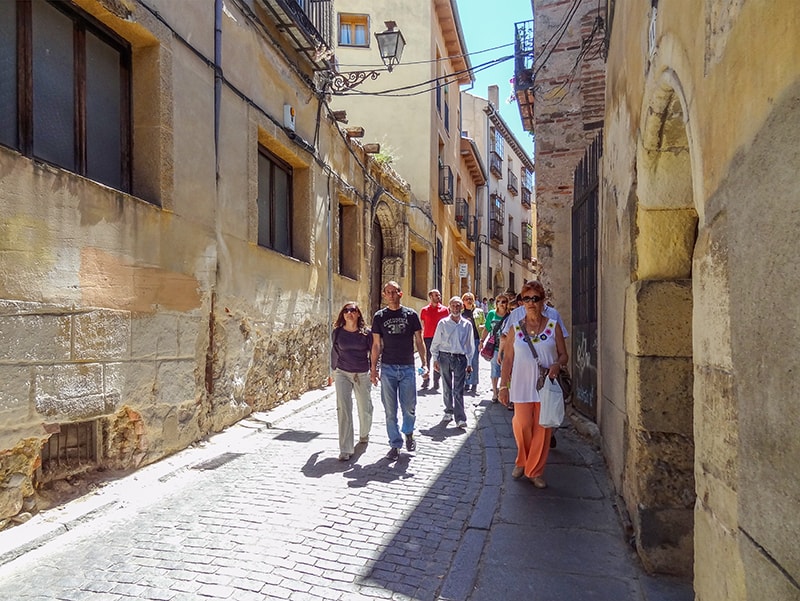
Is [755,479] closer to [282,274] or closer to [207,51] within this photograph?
[207,51]

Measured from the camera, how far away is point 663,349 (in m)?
3.47

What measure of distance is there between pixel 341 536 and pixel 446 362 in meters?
3.86

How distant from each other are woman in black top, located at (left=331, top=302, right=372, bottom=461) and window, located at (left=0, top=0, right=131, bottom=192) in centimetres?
232

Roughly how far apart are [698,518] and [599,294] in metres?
Result: 3.27

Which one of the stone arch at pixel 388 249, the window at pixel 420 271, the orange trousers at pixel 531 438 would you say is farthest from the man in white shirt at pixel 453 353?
the window at pixel 420 271

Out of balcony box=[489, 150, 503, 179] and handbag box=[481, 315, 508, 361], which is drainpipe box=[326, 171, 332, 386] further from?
balcony box=[489, 150, 503, 179]

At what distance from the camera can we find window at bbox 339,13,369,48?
57.8ft

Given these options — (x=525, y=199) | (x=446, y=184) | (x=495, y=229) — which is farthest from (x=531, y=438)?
(x=525, y=199)

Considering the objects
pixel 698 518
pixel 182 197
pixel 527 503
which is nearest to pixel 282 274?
pixel 182 197

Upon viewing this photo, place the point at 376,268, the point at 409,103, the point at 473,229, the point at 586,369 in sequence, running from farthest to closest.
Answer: the point at 473,229 < the point at 409,103 < the point at 376,268 < the point at 586,369

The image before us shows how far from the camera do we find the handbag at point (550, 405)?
183 inches

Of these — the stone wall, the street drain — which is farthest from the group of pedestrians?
the stone wall

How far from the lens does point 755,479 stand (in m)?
1.68

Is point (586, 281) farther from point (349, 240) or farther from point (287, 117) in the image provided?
point (349, 240)
